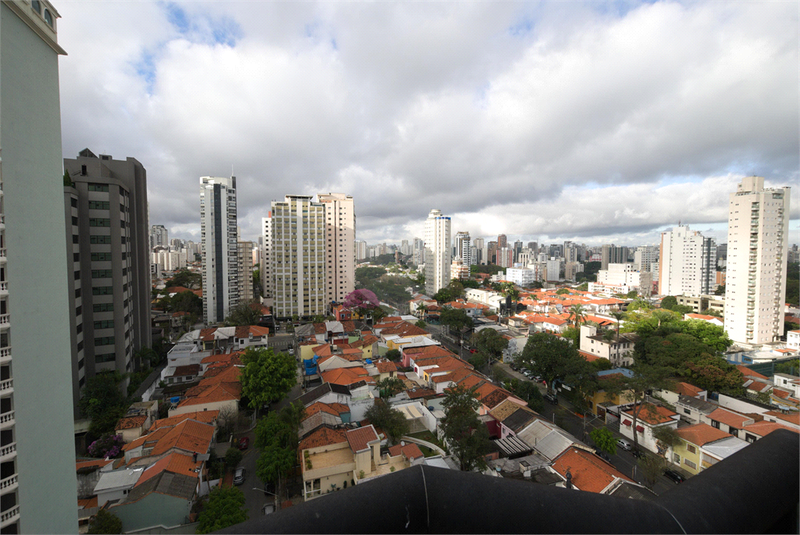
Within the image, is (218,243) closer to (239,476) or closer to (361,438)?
(239,476)

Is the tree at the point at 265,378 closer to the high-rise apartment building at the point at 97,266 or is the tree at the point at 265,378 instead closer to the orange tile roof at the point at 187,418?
the orange tile roof at the point at 187,418

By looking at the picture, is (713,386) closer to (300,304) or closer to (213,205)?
(300,304)

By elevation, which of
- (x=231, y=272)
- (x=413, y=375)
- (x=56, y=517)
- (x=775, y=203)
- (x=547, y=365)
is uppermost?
(x=775, y=203)

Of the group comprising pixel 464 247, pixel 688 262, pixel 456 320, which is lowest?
pixel 456 320

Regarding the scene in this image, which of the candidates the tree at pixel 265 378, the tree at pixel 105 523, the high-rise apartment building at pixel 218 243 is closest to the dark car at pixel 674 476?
the tree at pixel 265 378

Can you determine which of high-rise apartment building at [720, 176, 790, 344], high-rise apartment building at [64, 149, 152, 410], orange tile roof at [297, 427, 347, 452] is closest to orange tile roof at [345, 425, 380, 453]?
orange tile roof at [297, 427, 347, 452]

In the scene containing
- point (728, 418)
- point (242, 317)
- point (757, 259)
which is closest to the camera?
point (728, 418)

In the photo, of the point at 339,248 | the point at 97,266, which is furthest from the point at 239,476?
the point at 339,248

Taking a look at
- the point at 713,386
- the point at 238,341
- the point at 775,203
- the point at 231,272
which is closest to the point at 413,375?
the point at 238,341
